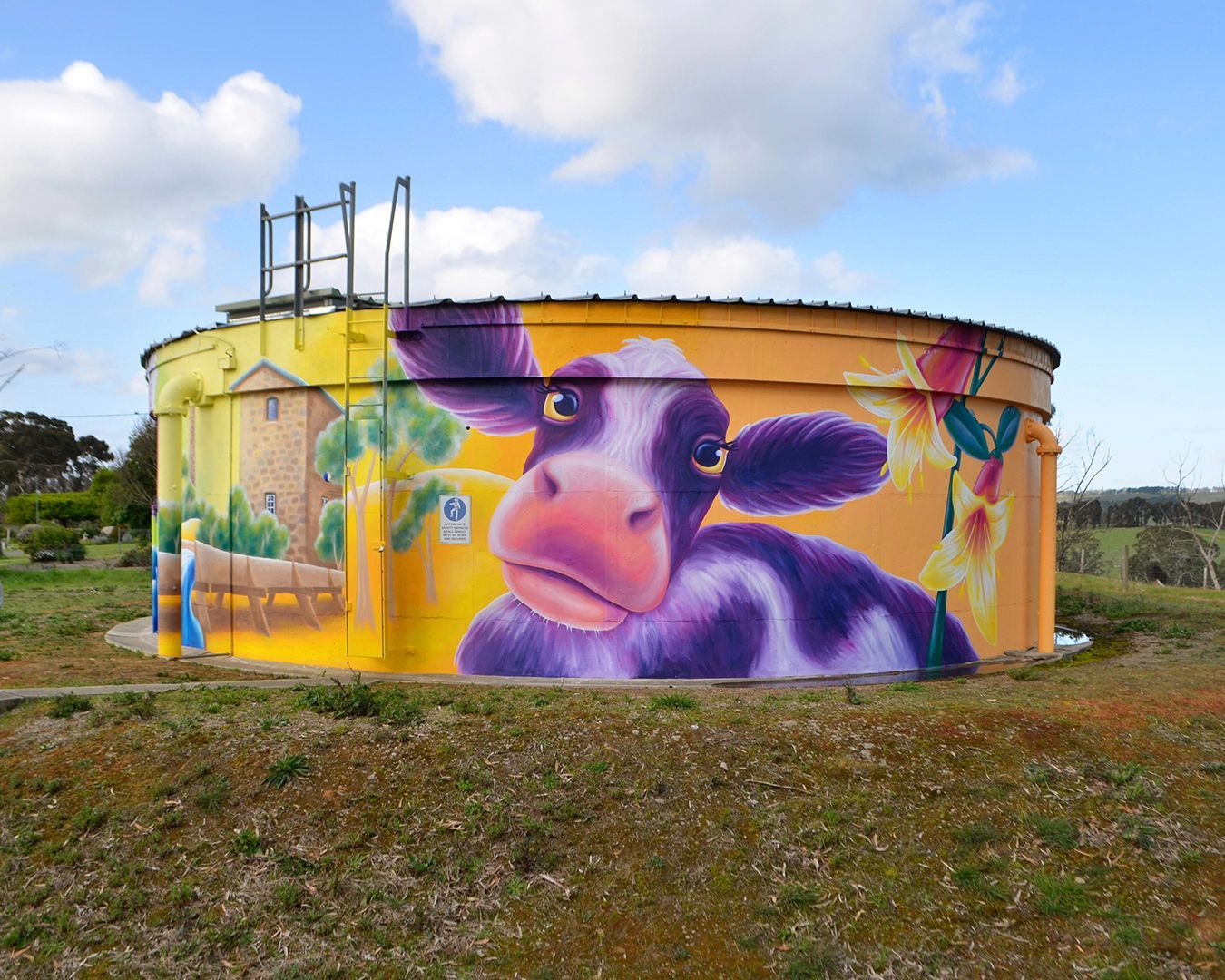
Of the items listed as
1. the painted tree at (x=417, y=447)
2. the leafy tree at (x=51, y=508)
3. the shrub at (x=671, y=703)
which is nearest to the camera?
the shrub at (x=671, y=703)

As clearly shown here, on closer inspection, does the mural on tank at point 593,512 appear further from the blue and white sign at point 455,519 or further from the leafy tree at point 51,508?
the leafy tree at point 51,508

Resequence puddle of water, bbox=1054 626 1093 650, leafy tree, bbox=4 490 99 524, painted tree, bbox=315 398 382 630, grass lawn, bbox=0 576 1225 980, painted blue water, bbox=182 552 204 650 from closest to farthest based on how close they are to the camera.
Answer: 1. grass lawn, bbox=0 576 1225 980
2. painted tree, bbox=315 398 382 630
3. painted blue water, bbox=182 552 204 650
4. puddle of water, bbox=1054 626 1093 650
5. leafy tree, bbox=4 490 99 524

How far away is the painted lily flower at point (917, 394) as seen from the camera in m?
13.8

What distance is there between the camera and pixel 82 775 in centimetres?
809

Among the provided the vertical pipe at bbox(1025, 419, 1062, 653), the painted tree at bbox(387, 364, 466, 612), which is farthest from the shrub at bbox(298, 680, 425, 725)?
the vertical pipe at bbox(1025, 419, 1062, 653)

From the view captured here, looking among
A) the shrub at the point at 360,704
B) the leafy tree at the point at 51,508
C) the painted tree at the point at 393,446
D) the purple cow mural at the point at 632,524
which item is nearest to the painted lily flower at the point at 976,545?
the purple cow mural at the point at 632,524

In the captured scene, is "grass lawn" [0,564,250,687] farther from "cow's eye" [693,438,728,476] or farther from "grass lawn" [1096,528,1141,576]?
"grass lawn" [1096,528,1141,576]

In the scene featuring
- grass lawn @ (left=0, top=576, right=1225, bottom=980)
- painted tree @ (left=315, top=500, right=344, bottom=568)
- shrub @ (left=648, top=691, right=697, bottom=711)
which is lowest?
grass lawn @ (left=0, top=576, right=1225, bottom=980)

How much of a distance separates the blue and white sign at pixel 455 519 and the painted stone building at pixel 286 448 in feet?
5.92

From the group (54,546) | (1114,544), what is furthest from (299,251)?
(1114,544)

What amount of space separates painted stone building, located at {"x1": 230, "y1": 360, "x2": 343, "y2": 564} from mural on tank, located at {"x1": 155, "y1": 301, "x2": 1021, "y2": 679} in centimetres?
4

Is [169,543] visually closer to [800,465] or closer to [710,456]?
[710,456]

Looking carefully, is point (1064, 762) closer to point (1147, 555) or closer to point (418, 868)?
point (418, 868)

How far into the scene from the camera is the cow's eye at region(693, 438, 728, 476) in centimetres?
1305
